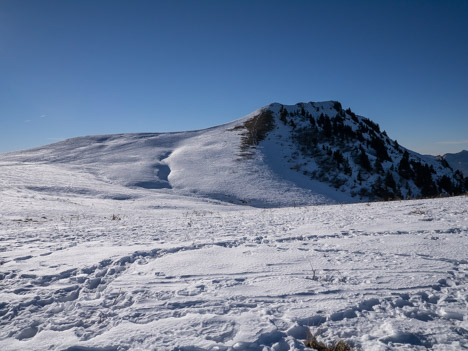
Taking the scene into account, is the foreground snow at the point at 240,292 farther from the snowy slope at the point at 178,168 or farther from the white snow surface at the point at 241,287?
the snowy slope at the point at 178,168

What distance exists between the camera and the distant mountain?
32719 mm

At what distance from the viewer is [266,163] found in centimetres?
4134

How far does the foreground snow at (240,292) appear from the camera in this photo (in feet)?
8.52

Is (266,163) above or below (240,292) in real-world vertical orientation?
above

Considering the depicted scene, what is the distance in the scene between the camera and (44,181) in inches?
1115

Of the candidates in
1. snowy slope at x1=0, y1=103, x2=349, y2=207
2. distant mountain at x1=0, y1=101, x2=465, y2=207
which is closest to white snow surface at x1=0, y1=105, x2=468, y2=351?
distant mountain at x1=0, y1=101, x2=465, y2=207

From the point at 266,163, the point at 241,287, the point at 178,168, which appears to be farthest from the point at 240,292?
the point at 266,163

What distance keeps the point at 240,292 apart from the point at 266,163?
3836 cm

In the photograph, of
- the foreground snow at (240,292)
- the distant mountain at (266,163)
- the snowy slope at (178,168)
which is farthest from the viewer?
the distant mountain at (266,163)

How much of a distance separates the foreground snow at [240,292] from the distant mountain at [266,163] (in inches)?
Answer: 940

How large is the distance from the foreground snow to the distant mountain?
78.3ft

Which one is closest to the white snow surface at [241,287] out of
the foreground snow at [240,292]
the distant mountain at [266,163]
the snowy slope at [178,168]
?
the foreground snow at [240,292]

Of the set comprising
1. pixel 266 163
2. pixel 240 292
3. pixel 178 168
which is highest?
pixel 266 163

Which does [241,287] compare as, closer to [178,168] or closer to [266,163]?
[178,168]
